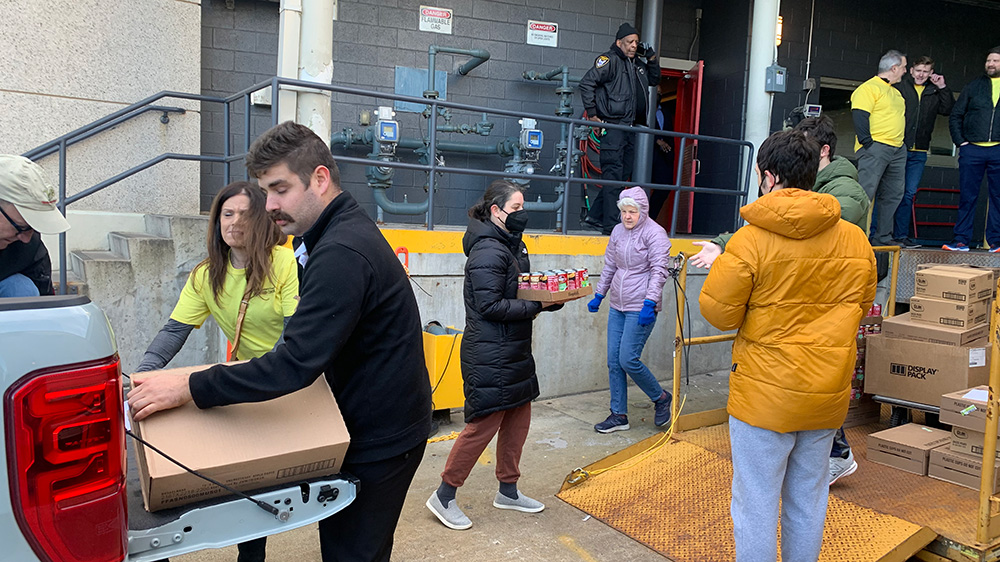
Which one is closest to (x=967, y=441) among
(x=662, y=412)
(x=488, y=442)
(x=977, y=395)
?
(x=977, y=395)

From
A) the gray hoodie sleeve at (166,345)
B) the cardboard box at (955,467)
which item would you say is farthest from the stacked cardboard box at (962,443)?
the gray hoodie sleeve at (166,345)

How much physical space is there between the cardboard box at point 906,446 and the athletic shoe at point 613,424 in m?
1.68

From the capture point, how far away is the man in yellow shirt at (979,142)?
22.0ft

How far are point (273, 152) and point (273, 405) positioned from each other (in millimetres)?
685

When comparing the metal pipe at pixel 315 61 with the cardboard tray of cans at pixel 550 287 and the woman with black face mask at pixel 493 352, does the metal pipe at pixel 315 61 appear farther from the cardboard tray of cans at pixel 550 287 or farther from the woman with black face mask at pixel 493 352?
the cardboard tray of cans at pixel 550 287

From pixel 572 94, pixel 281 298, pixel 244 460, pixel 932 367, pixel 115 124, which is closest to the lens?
pixel 244 460

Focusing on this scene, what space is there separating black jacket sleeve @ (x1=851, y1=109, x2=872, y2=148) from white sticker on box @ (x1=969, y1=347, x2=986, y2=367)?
2.90 metres

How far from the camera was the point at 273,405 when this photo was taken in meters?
1.82

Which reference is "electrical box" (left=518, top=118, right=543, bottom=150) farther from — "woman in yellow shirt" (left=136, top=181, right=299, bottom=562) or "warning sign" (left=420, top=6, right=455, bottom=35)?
"woman in yellow shirt" (left=136, top=181, right=299, bottom=562)

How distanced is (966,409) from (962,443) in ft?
0.91

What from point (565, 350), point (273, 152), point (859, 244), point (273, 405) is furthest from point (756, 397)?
point (565, 350)

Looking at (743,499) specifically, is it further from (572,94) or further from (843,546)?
(572,94)

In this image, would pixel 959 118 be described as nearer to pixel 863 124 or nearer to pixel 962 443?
pixel 863 124

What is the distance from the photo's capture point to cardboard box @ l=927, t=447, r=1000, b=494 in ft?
12.4
